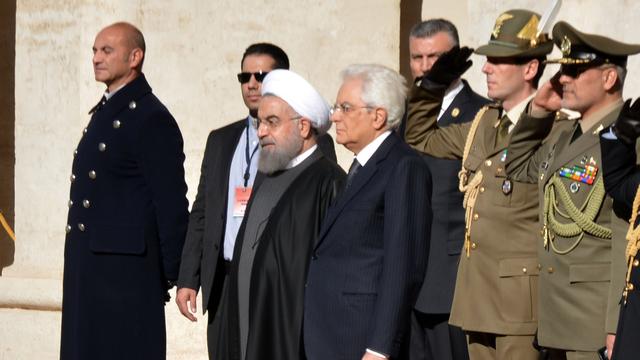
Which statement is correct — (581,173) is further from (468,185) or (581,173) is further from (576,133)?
(468,185)

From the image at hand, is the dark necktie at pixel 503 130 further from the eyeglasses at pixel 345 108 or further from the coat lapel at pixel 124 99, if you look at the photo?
the coat lapel at pixel 124 99

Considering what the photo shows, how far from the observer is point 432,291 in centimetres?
633

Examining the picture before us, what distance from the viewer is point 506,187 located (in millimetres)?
5801

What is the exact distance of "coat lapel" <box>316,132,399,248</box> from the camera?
5383mm

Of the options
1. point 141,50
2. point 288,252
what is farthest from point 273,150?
point 141,50

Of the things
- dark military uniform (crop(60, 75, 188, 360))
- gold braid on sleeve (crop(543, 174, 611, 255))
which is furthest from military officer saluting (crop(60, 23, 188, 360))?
gold braid on sleeve (crop(543, 174, 611, 255))

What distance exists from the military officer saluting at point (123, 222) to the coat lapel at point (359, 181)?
156 centimetres

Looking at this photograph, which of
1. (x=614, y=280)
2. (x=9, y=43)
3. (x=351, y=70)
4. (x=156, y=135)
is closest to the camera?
(x=614, y=280)

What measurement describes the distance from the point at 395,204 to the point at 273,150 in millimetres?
904

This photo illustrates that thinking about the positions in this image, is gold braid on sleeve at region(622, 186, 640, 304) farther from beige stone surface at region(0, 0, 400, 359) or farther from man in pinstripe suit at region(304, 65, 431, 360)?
beige stone surface at region(0, 0, 400, 359)

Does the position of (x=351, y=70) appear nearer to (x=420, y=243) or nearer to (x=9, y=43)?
(x=420, y=243)

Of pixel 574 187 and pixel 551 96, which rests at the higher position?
pixel 551 96

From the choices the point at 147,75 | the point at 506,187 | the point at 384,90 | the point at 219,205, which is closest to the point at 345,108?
the point at 384,90

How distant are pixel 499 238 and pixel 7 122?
17.7 feet
